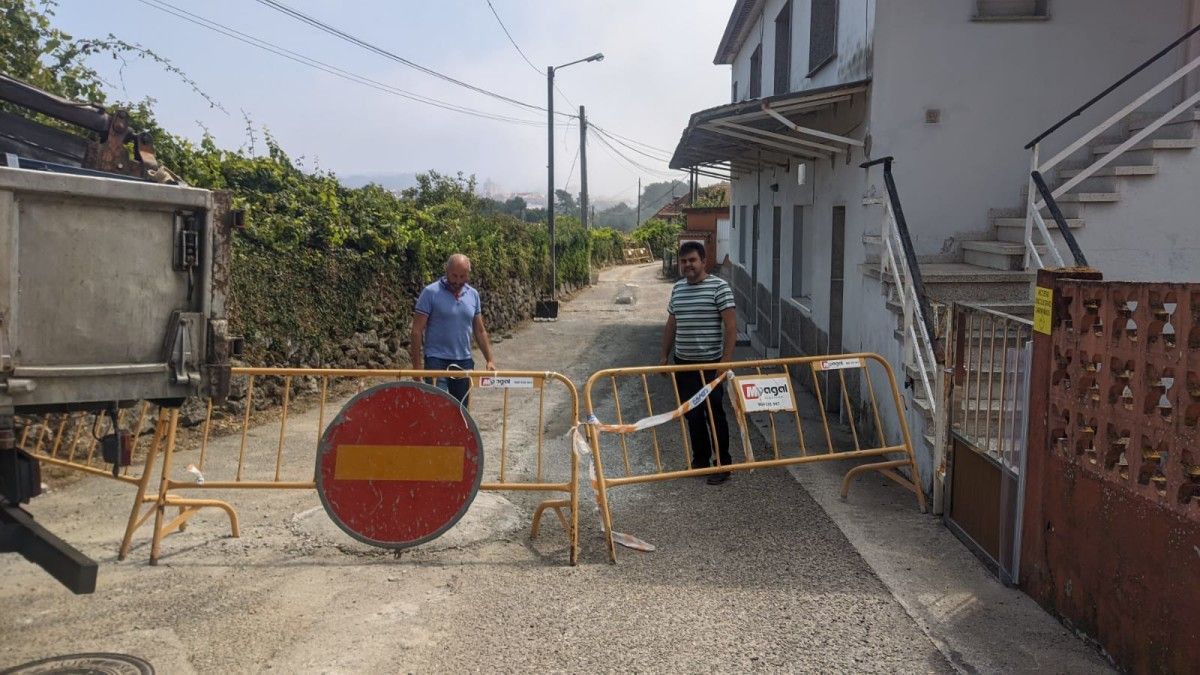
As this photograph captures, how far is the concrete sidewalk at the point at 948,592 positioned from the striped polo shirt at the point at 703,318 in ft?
4.26

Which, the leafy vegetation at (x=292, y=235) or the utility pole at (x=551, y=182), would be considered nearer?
the leafy vegetation at (x=292, y=235)

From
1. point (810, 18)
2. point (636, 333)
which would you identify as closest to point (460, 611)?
point (810, 18)

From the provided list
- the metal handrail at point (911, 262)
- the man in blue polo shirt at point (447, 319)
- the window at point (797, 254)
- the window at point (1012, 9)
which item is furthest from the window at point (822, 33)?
the man in blue polo shirt at point (447, 319)

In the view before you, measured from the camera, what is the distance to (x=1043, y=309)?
15.8ft

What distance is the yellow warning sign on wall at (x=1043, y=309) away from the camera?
15.5ft

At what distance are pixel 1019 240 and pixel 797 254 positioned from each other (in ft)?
18.1

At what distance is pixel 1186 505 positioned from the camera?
3594 millimetres

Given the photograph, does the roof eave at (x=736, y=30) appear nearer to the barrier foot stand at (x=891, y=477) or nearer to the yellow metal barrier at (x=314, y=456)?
the yellow metal barrier at (x=314, y=456)

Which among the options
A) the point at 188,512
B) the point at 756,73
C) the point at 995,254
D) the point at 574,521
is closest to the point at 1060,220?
the point at 995,254

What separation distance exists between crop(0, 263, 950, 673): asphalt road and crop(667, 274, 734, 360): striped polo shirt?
109 centimetres

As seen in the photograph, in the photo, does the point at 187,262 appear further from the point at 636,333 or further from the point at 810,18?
the point at 636,333

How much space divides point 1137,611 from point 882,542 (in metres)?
2.03

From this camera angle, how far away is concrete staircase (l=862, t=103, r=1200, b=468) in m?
7.83

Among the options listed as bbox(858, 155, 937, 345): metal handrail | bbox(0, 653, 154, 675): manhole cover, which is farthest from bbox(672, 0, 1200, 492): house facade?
bbox(0, 653, 154, 675): manhole cover
